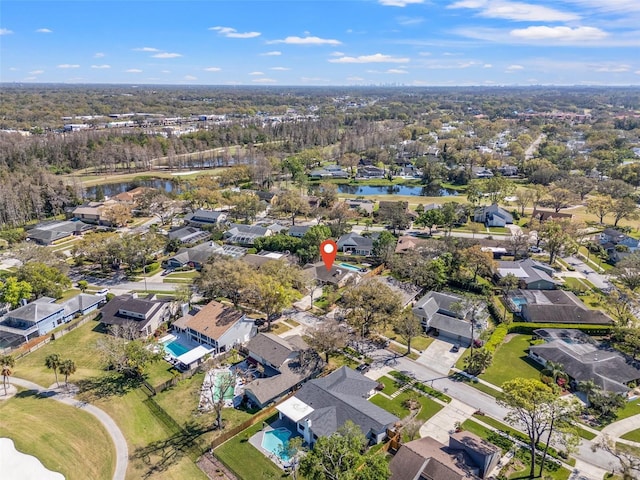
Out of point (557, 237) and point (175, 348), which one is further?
point (557, 237)

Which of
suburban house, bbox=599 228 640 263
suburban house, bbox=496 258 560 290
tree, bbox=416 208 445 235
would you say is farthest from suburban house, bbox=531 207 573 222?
tree, bbox=416 208 445 235

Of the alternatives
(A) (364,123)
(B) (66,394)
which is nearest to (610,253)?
(B) (66,394)

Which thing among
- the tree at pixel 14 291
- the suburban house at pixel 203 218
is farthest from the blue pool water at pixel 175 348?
the suburban house at pixel 203 218

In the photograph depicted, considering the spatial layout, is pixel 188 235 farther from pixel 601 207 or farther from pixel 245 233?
pixel 601 207

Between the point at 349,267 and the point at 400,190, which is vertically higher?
the point at 400,190

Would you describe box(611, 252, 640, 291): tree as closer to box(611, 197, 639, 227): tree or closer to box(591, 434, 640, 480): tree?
box(591, 434, 640, 480): tree

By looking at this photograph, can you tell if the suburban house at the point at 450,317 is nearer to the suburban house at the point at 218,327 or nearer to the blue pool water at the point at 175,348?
the suburban house at the point at 218,327

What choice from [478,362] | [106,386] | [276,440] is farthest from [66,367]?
[478,362]
